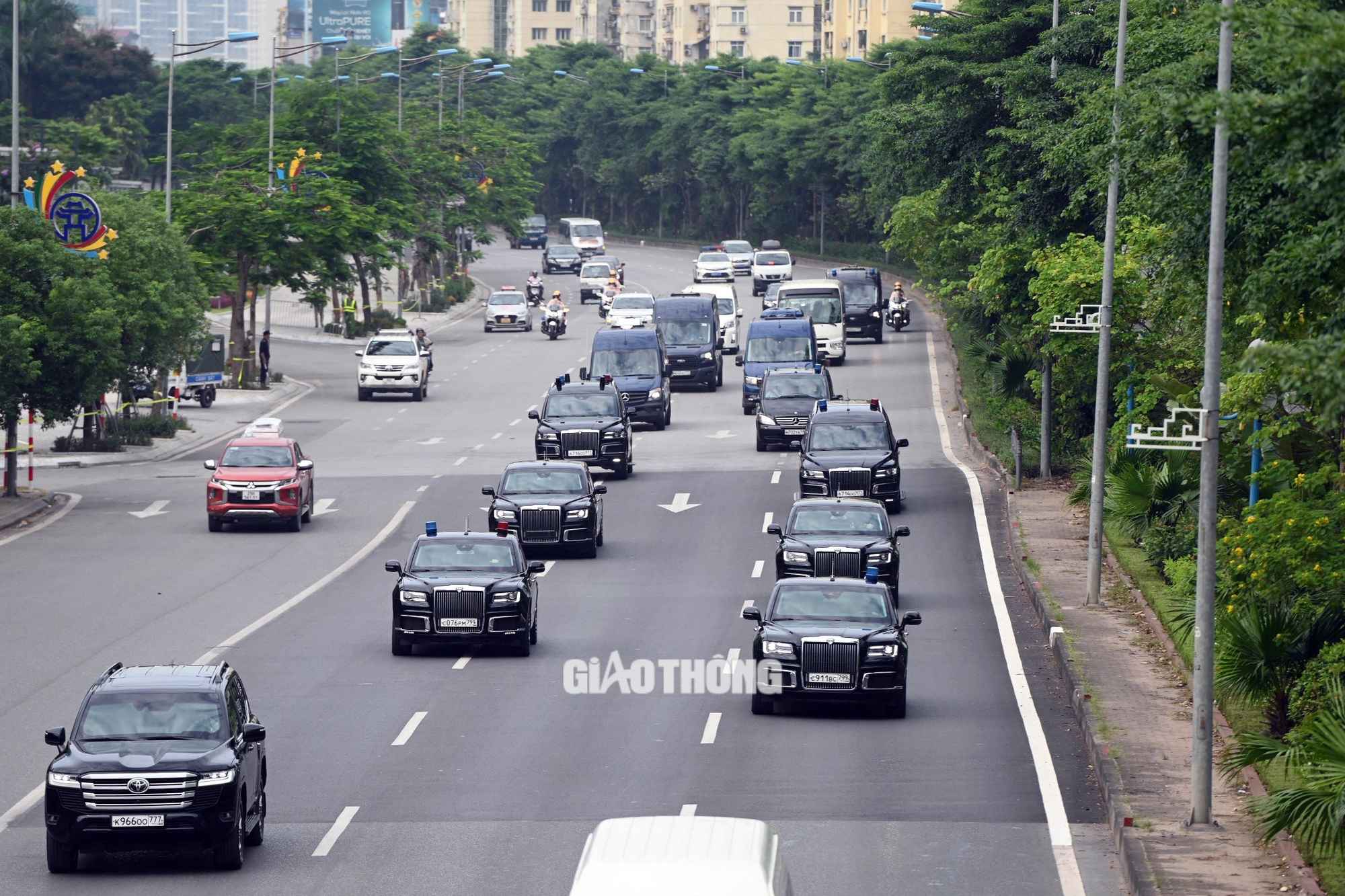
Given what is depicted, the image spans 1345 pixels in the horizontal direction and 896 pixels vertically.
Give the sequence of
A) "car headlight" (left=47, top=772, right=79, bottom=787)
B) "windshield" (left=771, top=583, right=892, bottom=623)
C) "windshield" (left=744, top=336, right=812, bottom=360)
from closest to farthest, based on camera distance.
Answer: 1. "car headlight" (left=47, top=772, right=79, bottom=787)
2. "windshield" (left=771, top=583, right=892, bottom=623)
3. "windshield" (left=744, top=336, right=812, bottom=360)

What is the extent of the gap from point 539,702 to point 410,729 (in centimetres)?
208

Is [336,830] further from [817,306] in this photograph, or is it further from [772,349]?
[817,306]

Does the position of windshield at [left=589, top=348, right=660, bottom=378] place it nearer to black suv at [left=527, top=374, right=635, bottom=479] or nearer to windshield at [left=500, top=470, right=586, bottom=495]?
black suv at [left=527, top=374, right=635, bottom=479]

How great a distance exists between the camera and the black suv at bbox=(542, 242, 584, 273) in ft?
361

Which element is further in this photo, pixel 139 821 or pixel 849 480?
pixel 849 480

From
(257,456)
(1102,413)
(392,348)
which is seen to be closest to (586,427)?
(257,456)

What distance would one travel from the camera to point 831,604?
75.6ft

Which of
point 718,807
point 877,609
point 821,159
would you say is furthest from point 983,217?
point 821,159

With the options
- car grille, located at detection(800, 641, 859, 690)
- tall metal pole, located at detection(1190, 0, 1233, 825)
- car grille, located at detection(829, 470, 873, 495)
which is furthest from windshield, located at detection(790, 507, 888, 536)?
tall metal pole, located at detection(1190, 0, 1233, 825)

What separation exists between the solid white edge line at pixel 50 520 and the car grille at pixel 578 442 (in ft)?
33.7

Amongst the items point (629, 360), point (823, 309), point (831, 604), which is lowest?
point (831, 604)

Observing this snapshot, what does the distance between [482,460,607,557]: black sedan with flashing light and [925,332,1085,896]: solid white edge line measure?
681cm

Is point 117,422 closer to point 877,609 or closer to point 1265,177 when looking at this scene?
point 877,609

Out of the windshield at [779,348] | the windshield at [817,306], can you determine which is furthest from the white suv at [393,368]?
the windshield at [817,306]
